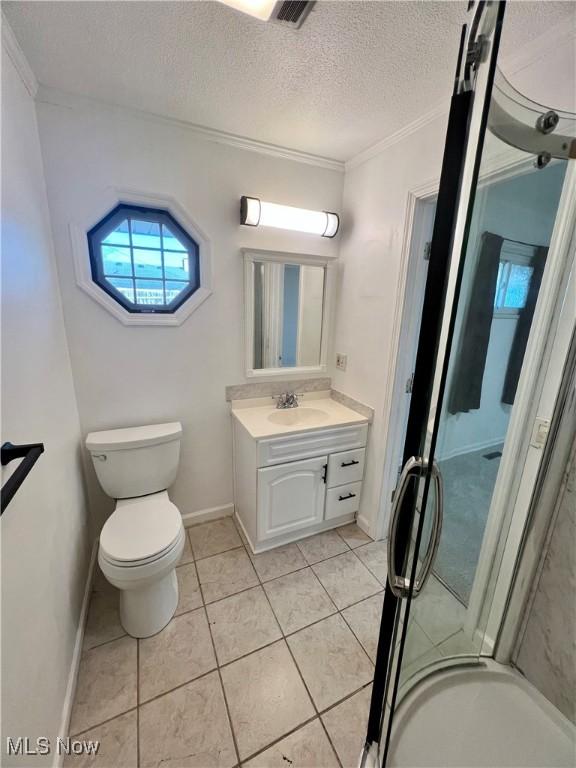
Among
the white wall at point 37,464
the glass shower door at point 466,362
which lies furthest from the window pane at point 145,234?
the glass shower door at point 466,362

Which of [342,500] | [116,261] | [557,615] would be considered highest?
[116,261]

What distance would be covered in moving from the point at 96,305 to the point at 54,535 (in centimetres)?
109

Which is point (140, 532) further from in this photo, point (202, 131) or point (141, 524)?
point (202, 131)

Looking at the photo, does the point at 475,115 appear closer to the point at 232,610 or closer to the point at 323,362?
the point at 323,362

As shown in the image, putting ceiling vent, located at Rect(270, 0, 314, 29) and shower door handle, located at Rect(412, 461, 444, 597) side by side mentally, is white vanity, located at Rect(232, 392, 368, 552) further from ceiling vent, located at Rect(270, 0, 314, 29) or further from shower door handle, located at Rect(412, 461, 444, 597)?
ceiling vent, located at Rect(270, 0, 314, 29)

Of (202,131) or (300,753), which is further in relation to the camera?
(202,131)

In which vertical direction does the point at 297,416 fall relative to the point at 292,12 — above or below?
below

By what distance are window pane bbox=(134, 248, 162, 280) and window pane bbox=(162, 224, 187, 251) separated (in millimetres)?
65

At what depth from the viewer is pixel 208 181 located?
5.71 feet

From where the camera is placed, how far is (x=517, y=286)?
1.22m

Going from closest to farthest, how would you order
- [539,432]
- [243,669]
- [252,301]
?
[539,432] → [243,669] → [252,301]

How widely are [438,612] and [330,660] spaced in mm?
516

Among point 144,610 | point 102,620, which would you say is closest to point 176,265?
point 144,610

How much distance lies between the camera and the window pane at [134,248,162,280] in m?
1.71
